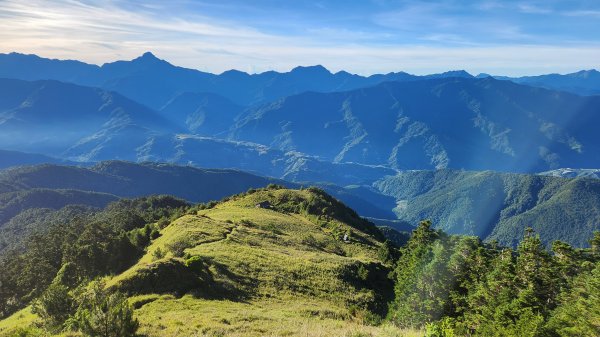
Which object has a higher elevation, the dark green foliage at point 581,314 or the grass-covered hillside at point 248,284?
the dark green foliage at point 581,314

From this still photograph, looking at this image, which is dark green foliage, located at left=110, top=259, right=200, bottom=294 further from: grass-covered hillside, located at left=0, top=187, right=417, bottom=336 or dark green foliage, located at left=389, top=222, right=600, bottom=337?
dark green foliage, located at left=389, top=222, right=600, bottom=337

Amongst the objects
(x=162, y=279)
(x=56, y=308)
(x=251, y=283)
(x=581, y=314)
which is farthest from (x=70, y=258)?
(x=581, y=314)

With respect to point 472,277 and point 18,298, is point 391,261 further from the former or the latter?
point 18,298

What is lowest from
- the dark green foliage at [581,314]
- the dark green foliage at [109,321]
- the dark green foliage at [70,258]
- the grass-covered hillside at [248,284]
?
the dark green foliage at [70,258]

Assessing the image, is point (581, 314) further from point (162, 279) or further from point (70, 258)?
point (70, 258)

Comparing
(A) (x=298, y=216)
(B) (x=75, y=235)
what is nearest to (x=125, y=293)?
(B) (x=75, y=235)

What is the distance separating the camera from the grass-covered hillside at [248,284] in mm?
33062

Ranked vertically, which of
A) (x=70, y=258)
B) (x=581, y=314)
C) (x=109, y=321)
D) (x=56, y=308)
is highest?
(x=581, y=314)

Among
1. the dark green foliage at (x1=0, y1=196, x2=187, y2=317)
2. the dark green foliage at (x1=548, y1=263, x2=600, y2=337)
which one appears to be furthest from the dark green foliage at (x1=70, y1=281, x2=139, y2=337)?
the dark green foliage at (x1=0, y1=196, x2=187, y2=317)

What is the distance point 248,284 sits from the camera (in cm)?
4931

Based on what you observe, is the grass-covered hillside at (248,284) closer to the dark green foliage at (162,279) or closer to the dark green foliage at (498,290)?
the dark green foliage at (162,279)

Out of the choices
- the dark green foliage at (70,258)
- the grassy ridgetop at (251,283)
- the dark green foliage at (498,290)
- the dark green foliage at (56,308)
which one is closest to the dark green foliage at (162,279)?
the grassy ridgetop at (251,283)

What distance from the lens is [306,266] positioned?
5888cm

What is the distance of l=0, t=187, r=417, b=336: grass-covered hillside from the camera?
108 feet
